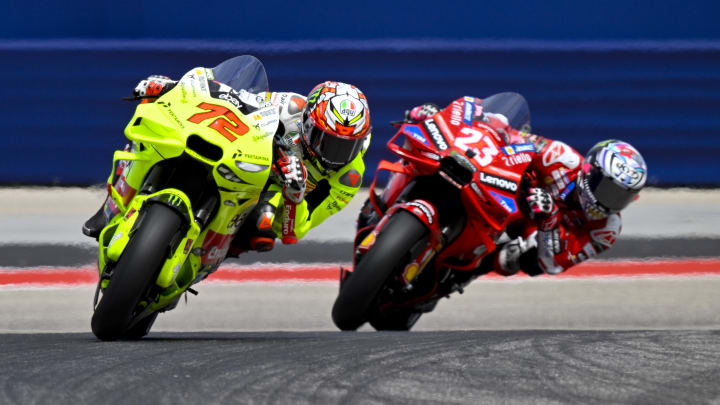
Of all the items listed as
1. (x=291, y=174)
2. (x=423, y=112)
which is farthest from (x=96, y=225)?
(x=423, y=112)

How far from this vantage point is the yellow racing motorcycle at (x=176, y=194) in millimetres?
4582

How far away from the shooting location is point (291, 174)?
17.2 feet

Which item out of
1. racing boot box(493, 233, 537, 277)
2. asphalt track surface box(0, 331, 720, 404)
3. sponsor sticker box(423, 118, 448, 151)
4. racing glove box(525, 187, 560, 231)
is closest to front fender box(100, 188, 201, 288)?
asphalt track surface box(0, 331, 720, 404)

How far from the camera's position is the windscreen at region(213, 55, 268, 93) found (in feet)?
18.1

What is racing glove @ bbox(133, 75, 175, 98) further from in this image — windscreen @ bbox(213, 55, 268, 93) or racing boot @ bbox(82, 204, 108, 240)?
racing boot @ bbox(82, 204, 108, 240)

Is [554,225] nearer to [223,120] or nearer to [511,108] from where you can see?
[511,108]

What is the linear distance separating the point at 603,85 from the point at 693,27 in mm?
914

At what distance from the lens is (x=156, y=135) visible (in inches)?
195

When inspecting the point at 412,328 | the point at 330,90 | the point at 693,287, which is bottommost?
the point at 412,328

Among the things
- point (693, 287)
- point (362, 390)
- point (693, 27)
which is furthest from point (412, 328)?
point (693, 27)

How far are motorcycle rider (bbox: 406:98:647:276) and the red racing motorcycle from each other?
0.44ft

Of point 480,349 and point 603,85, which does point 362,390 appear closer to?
point 480,349

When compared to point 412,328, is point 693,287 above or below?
above

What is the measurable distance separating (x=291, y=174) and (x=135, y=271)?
0.99m
